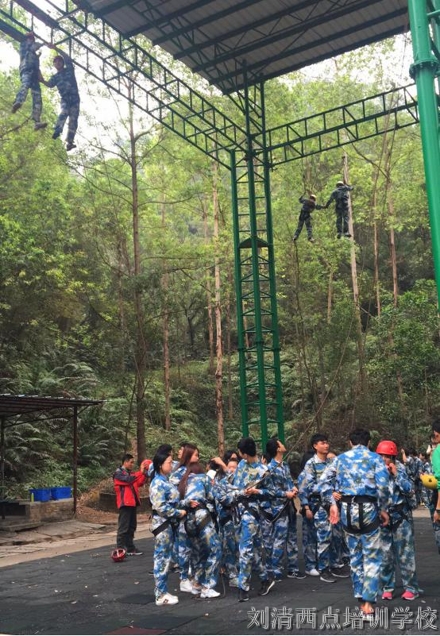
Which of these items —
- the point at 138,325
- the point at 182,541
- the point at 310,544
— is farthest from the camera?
the point at 138,325

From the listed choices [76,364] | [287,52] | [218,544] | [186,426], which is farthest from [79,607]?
[186,426]

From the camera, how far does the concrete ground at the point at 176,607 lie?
15.2 feet

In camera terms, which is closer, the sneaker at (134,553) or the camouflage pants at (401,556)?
the camouflage pants at (401,556)

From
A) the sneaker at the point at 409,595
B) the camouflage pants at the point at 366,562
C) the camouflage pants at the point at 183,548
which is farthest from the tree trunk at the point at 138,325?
the camouflage pants at the point at 366,562

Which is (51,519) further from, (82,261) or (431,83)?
(431,83)

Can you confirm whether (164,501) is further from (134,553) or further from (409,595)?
(134,553)

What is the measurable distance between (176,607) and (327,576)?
1742mm

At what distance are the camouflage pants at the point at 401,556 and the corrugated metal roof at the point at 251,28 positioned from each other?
9.17 metres

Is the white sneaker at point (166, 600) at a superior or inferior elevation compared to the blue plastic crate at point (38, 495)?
inferior

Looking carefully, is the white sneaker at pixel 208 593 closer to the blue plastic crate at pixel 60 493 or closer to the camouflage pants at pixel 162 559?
the camouflage pants at pixel 162 559

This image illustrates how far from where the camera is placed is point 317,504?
6.58m

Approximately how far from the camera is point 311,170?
2177 centimetres

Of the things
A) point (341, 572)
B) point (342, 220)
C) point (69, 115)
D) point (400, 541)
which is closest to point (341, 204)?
point (342, 220)

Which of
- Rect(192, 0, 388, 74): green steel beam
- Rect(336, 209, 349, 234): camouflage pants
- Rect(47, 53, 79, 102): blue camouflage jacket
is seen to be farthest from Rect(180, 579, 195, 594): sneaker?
Rect(192, 0, 388, 74): green steel beam
